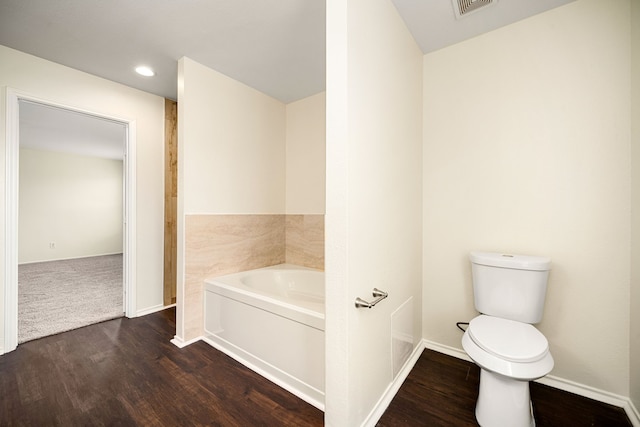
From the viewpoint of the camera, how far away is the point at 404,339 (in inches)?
68.9

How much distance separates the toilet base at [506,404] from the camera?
1257 millimetres

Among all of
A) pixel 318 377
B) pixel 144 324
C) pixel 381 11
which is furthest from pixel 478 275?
pixel 144 324

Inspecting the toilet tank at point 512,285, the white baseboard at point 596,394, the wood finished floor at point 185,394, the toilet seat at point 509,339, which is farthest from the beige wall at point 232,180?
the white baseboard at point 596,394

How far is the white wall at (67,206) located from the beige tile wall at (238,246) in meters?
5.63

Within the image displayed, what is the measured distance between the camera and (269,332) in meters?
1.76

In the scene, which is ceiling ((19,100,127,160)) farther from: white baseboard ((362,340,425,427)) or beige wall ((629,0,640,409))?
beige wall ((629,0,640,409))

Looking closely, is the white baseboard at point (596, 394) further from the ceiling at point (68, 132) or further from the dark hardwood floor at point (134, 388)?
the ceiling at point (68, 132)

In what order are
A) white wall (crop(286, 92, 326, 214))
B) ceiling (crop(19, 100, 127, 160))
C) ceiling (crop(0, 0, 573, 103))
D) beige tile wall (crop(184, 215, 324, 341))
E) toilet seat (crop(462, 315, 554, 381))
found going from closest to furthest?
1. toilet seat (crop(462, 315, 554, 381))
2. ceiling (crop(0, 0, 573, 103))
3. beige tile wall (crop(184, 215, 324, 341))
4. white wall (crop(286, 92, 326, 214))
5. ceiling (crop(19, 100, 127, 160))

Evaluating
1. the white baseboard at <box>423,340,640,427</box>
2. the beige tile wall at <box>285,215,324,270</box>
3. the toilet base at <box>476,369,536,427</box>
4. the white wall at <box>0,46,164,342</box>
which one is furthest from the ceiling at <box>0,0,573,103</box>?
the white baseboard at <box>423,340,640,427</box>

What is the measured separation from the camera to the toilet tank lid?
1.51 m

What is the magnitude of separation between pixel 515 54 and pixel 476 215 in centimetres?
108

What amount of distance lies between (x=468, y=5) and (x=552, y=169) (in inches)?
43.8

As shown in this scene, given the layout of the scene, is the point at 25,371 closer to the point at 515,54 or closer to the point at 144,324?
the point at 144,324

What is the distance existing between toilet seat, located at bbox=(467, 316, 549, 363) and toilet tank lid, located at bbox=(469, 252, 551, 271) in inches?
12.5
